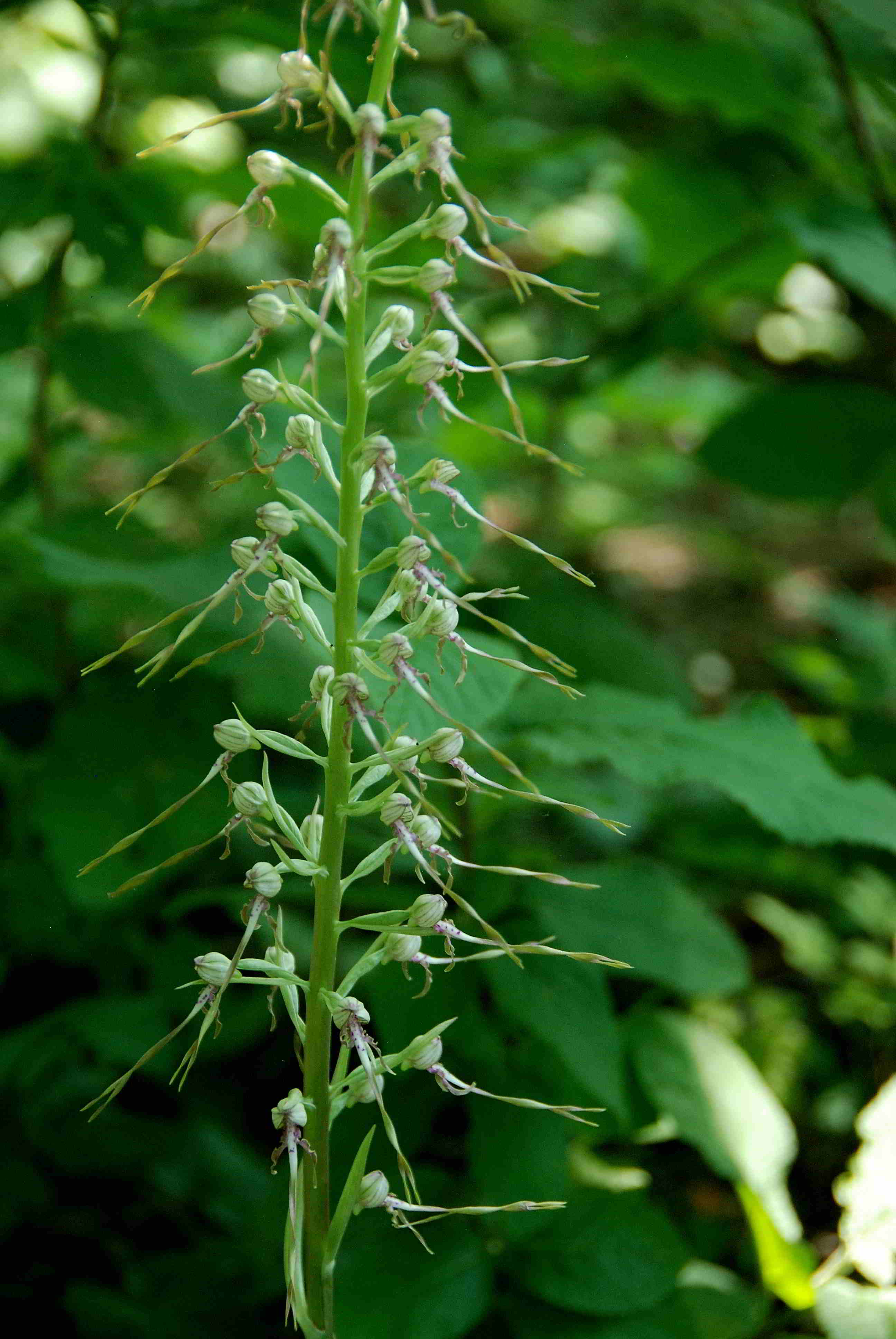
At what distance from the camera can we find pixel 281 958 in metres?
0.96

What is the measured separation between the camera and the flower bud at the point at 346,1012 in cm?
88

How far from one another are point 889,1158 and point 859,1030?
2.56 feet

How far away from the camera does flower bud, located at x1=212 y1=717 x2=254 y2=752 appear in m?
0.89

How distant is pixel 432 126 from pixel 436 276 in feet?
0.36

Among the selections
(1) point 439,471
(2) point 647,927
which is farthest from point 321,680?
(2) point 647,927

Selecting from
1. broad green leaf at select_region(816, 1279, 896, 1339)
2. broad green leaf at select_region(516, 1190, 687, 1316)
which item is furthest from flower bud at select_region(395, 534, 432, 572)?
broad green leaf at select_region(816, 1279, 896, 1339)

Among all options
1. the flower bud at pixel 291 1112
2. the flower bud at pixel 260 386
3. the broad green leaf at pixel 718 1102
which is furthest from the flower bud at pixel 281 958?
the broad green leaf at pixel 718 1102

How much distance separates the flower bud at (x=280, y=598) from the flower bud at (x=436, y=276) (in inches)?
10.1

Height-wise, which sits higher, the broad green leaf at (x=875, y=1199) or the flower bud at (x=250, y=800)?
A: the flower bud at (x=250, y=800)

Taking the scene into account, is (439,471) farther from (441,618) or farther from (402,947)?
(402,947)

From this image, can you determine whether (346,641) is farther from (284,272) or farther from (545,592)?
(284,272)

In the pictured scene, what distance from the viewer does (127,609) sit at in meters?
2.01

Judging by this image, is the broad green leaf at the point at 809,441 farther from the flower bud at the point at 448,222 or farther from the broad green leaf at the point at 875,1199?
the flower bud at the point at 448,222

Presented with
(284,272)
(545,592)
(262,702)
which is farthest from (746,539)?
(262,702)
